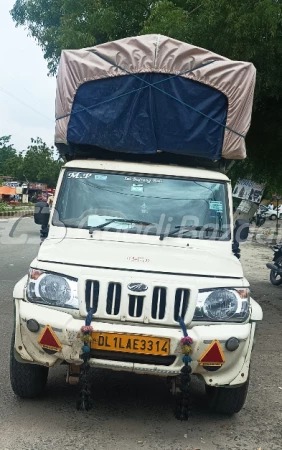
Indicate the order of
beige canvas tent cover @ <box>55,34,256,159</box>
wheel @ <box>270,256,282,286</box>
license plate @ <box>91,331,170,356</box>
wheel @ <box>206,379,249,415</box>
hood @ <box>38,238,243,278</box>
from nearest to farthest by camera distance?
license plate @ <box>91,331,170,356</box> → hood @ <box>38,238,243,278</box> → wheel @ <box>206,379,249,415</box> → beige canvas tent cover @ <box>55,34,256,159</box> → wheel @ <box>270,256,282,286</box>

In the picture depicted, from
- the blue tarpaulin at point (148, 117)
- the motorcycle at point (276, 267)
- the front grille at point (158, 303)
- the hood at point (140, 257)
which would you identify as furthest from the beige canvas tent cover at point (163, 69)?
the motorcycle at point (276, 267)

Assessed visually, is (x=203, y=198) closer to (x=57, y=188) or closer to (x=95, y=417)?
(x=57, y=188)

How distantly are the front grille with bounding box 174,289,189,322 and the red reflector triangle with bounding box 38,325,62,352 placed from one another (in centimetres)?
85

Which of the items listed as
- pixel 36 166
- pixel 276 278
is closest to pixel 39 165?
pixel 36 166

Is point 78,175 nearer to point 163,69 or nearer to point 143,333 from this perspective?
point 163,69

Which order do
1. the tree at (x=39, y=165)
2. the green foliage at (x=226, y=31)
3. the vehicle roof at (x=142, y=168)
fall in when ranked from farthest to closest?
the tree at (x=39, y=165)
the green foliage at (x=226, y=31)
the vehicle roof at (x=142, y=168)

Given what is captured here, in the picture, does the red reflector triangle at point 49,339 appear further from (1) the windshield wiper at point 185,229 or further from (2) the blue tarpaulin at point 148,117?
(2) the blue tarpaulin at point 148,117

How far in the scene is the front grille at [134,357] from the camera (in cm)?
411

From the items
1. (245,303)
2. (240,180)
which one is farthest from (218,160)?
(240,180)

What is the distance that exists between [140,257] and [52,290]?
2.37 ft

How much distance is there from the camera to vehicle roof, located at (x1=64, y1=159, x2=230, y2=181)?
18.8ft

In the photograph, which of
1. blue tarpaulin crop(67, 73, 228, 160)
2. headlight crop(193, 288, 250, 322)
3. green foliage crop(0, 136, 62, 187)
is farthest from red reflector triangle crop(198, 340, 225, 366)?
green foliage crop(0, 136, 62, 187)

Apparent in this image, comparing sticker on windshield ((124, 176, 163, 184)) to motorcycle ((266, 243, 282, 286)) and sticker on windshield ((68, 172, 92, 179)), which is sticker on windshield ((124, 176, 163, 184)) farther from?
motorcycle ((266, 243, 282, 286))

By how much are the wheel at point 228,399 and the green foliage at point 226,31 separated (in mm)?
5455
